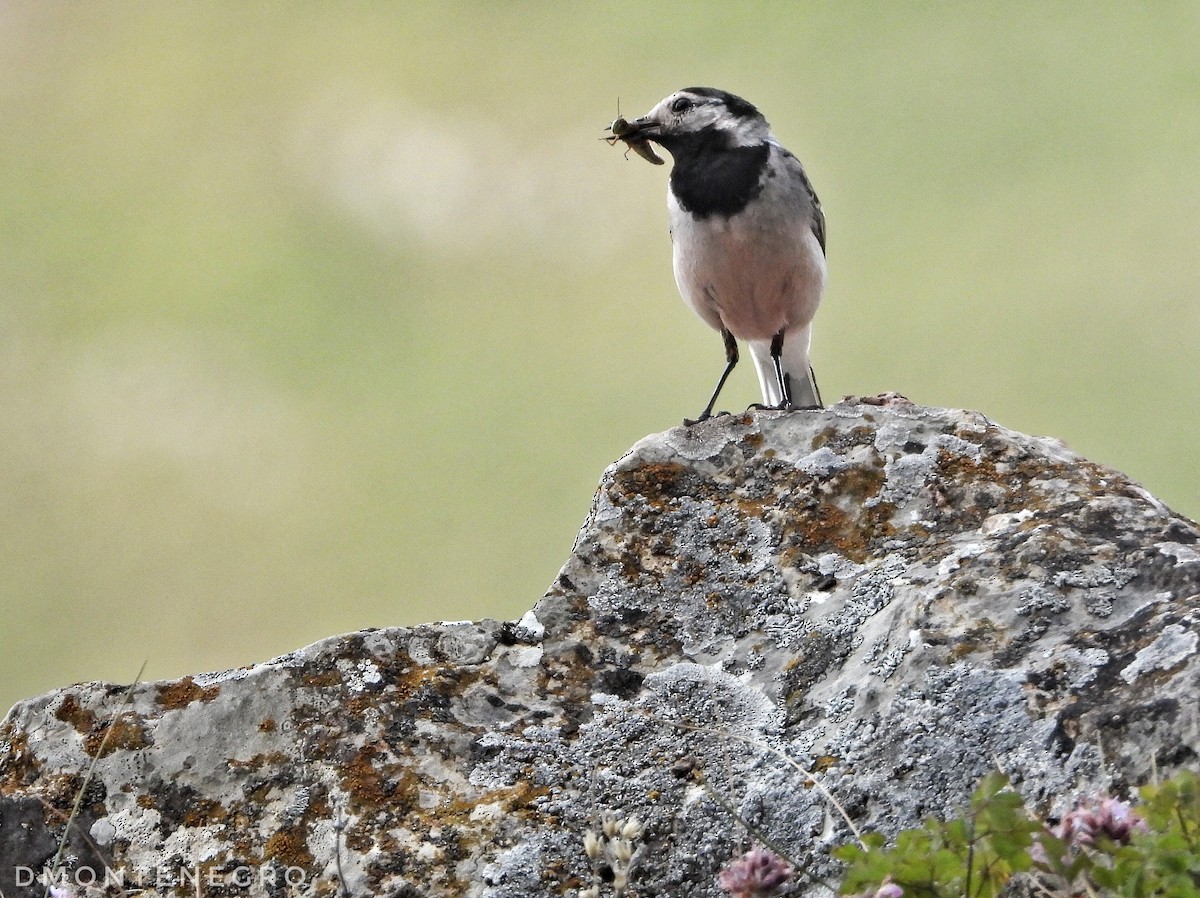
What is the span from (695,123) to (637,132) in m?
0.32

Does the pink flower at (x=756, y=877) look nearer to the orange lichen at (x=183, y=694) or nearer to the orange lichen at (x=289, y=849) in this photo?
the orange lichen at (x=289, y=849)

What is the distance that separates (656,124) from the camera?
6.76 m

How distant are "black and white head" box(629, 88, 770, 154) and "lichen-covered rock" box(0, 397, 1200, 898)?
348cm

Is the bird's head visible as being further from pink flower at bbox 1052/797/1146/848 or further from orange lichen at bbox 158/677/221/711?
pink flower at bbox 1052/797/1146/848

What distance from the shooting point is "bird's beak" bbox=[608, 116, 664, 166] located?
6.71 meters

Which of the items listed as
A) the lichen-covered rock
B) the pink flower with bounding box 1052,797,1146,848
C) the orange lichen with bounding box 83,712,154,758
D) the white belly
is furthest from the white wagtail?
the pink flower with bounding box 1052,797,1146,848

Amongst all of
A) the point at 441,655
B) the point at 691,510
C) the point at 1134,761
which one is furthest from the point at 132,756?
the point at 1134,761

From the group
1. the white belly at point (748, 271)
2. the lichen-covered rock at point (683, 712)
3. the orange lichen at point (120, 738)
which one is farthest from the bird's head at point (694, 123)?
the orange lichen at point (120, 738)

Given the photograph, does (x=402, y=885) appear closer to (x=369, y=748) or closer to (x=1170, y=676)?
(x=369, y=748)

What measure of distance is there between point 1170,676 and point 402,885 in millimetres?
1600

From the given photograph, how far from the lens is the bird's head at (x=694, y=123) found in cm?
668

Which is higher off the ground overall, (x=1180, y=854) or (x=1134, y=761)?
(x=1134, y=761)

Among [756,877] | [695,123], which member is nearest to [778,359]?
[695,123]

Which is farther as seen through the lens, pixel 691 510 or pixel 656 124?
pixel 656 124
